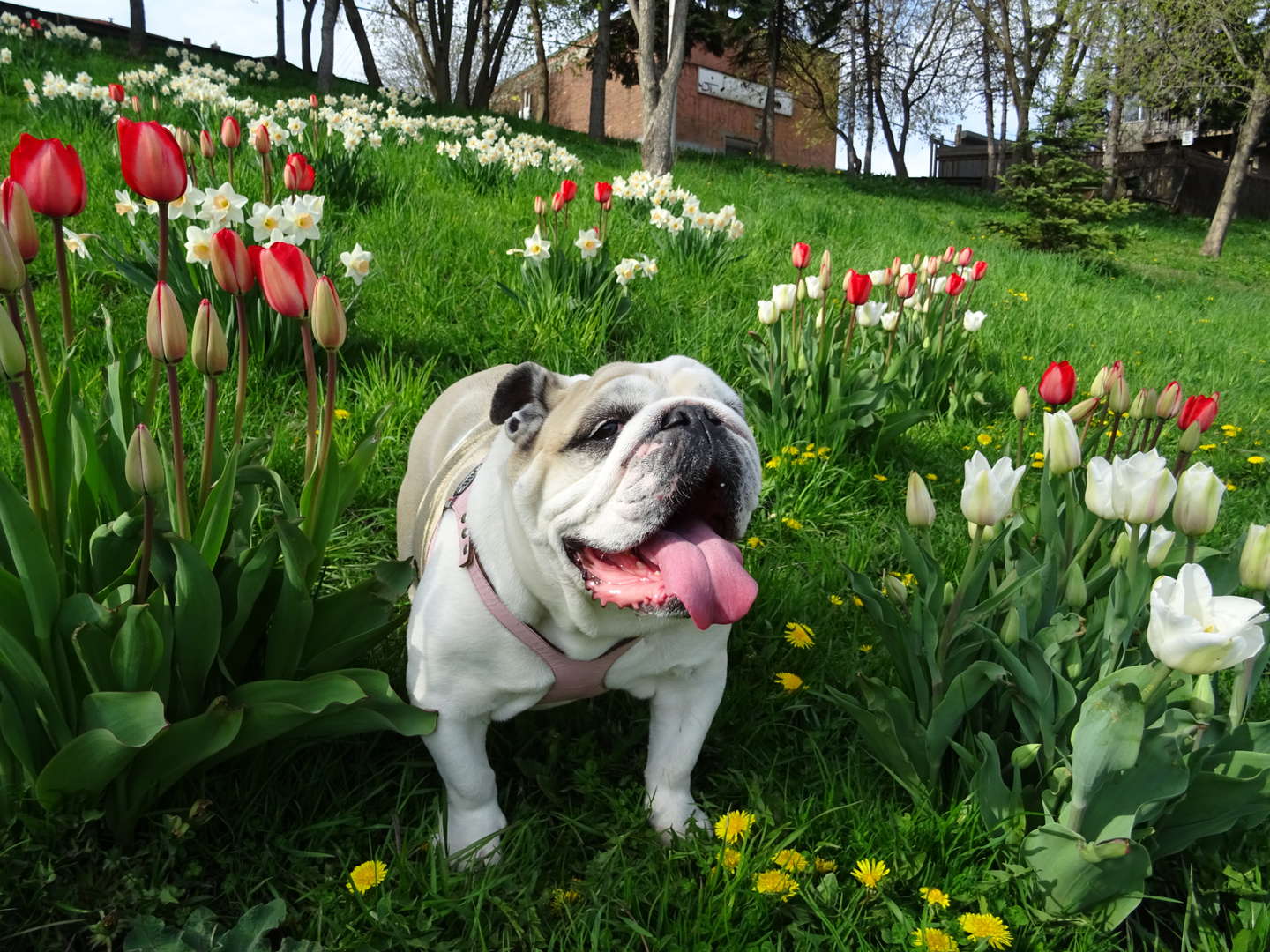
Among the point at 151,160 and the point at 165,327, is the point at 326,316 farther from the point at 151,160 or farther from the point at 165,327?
the point at 151,160

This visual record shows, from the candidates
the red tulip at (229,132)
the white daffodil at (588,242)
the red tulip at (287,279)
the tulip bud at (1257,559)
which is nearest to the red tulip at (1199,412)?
the tulip bud at (1257,559)

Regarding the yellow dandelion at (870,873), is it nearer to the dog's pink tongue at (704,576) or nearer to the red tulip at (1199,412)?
the dog's pink tongue at (704,576)

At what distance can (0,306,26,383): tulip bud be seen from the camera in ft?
3.91

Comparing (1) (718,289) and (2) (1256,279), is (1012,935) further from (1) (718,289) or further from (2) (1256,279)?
(2) (1256,279)

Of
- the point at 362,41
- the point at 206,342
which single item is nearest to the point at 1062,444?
the point at 206,342

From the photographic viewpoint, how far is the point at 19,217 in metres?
1.33

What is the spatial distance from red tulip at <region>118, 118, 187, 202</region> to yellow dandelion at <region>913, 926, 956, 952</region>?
2.05 m

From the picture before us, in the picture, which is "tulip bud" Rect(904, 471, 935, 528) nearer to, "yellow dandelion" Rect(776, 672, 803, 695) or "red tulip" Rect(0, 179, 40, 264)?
"yellow dandelion" Rect(776, 672, 803, 695)

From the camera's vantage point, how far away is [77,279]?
156 inches

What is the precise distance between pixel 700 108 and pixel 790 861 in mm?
37706

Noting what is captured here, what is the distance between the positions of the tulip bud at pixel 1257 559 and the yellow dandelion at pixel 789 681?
1.11m

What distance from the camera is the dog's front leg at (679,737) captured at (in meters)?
1.96

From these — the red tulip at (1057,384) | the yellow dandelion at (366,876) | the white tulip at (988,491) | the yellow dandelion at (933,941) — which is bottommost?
the yellow dandelion at (933,941)

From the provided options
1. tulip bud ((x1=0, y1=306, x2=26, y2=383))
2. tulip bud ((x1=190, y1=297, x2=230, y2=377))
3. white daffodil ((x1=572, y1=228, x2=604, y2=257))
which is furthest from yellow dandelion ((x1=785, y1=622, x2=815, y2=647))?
white daffodil ((x1=572, y1=228, x2=604, y2=257))
